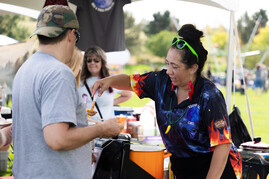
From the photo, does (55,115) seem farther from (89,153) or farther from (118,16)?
(118,16)

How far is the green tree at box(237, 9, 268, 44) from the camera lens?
41.1 meters

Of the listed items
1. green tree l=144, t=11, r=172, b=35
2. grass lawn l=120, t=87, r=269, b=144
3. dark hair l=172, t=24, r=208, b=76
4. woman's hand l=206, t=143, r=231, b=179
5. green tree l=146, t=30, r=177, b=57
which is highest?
green tree l=144, t=11, r=172, b=35

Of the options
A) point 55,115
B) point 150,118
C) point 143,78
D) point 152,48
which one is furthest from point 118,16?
point 152,48

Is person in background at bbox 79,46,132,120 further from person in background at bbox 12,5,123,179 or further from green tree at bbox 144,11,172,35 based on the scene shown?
green tree at bbox 144,11,172,35

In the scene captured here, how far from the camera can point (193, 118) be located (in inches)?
68.1

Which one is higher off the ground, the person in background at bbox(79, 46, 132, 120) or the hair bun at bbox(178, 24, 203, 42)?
the hair bun at bbox(178, 24, 203, 42)

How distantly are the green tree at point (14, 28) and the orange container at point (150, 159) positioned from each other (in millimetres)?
24942

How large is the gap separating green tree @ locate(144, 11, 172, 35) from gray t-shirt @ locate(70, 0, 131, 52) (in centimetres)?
3220

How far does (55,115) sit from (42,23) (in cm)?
38

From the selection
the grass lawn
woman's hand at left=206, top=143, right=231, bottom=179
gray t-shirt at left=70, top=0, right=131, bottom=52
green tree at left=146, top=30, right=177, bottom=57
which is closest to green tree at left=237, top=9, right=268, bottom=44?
green tree at left=146, top=30, right=177, bottom=57

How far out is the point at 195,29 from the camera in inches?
72.1

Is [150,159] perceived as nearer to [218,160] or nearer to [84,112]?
[218,160]

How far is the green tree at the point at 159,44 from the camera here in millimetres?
32594

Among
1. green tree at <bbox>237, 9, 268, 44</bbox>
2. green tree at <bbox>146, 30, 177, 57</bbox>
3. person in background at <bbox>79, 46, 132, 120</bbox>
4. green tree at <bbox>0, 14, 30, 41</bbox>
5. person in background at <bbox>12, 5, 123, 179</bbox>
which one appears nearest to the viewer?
person in background at <bbox>12, 5, 123, 179</bbox>
